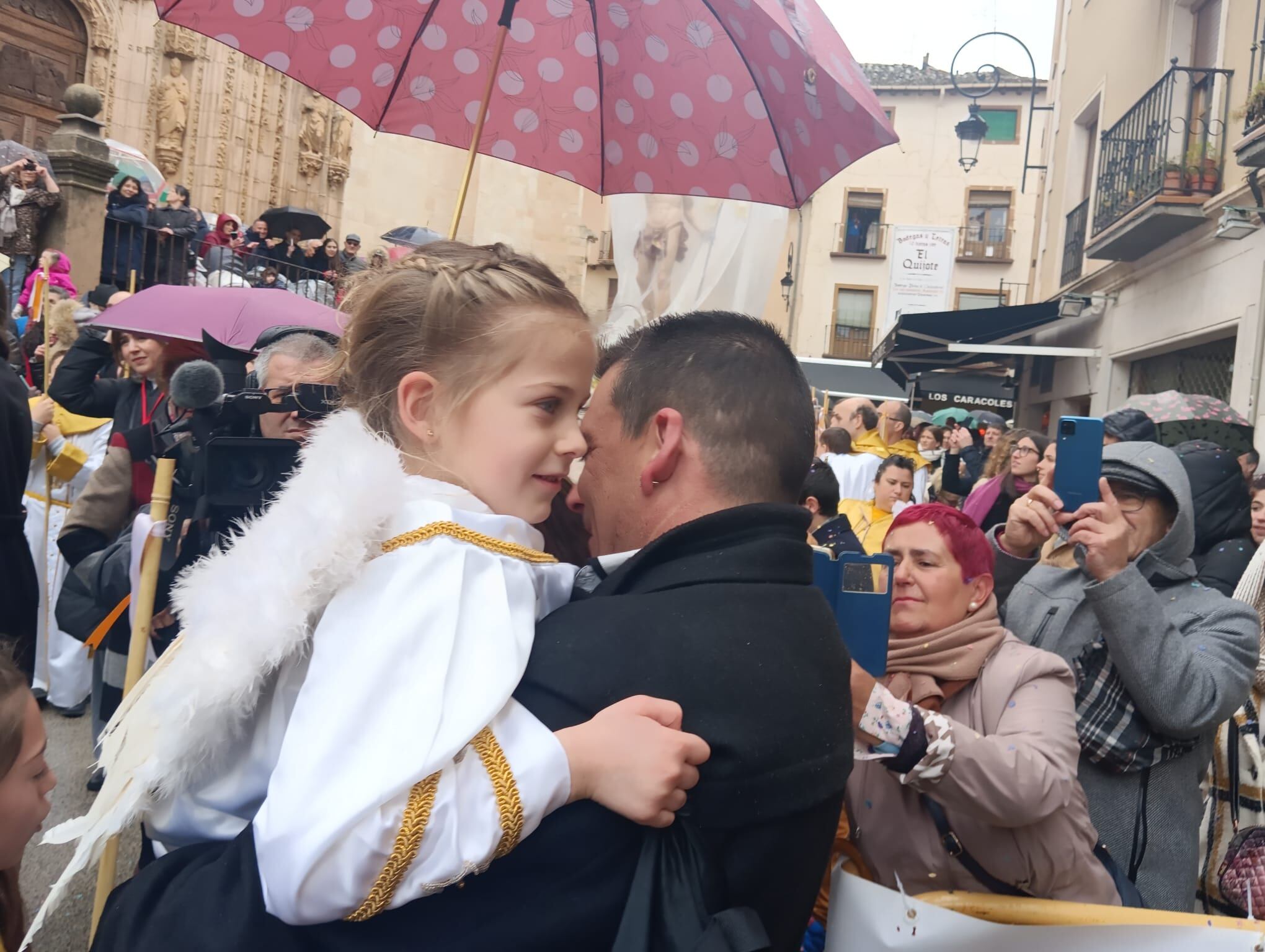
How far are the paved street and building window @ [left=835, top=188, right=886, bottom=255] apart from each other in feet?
106

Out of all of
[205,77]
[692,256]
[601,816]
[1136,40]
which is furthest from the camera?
[205,77]

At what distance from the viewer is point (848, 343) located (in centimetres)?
3428

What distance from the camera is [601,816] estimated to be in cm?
127

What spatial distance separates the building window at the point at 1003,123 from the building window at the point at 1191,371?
24.1 m

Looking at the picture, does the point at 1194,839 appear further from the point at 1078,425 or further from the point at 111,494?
the point at 111,494

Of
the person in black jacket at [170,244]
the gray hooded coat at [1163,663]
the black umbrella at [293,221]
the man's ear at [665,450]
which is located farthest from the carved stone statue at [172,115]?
the man's ear at [665,450]

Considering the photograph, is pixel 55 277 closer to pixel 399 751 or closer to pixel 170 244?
pixel 170 244

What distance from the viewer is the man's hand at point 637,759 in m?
1.20

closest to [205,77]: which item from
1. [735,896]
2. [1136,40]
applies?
[1136,40]

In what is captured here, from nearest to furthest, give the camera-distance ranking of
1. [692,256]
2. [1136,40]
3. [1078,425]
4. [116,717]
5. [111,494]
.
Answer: [116,717] → [1078,425] → [111,494] → [692,256] → [1136,40]

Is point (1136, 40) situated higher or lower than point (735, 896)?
higher

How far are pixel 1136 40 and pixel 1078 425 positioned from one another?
13900 mm

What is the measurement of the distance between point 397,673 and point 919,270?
1325 inches

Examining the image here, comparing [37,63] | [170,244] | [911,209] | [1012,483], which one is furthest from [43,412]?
[911,209]
